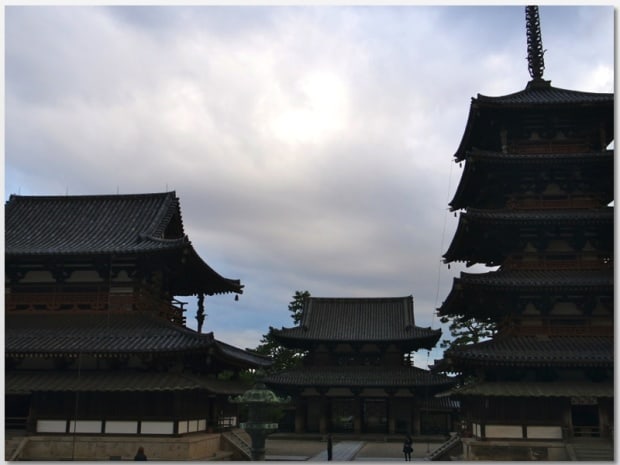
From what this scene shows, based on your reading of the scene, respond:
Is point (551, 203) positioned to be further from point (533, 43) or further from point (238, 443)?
point (238, 443)

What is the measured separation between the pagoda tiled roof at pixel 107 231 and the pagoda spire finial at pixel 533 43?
21341 millimetres

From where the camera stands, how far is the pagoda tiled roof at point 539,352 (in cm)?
2472

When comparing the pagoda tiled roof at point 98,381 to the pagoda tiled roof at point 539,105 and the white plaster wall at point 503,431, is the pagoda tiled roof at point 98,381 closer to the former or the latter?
the white plaster wall at point 503,431

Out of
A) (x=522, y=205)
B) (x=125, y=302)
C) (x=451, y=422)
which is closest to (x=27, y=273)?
(x=125, y=302)

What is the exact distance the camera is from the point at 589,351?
82.9ft

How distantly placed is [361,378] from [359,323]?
671cm

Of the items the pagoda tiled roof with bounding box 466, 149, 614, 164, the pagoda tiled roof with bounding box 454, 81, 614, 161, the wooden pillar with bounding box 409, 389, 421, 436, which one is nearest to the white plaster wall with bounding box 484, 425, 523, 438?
the pagoda tiled roof with bounding box 466, 149, 614, 164

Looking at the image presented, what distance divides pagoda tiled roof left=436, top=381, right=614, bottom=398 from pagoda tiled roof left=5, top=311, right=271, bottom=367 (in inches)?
443

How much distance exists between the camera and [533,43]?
35.2 meters

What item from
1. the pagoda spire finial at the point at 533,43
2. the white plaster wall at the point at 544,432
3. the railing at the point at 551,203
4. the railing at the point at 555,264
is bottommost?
the white plaster wall at the point at 544,432

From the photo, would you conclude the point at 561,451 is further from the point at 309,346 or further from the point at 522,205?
the point at 309,346

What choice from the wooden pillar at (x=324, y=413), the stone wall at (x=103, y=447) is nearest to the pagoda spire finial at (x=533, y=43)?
the stone wall at (x=103, y=447)

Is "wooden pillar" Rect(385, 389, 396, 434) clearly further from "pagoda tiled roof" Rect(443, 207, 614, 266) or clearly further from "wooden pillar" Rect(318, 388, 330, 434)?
"pagoda tiled roof" Rect(443, 207, 614, 266)

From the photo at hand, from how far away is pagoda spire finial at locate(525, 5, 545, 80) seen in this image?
35.2 meters
